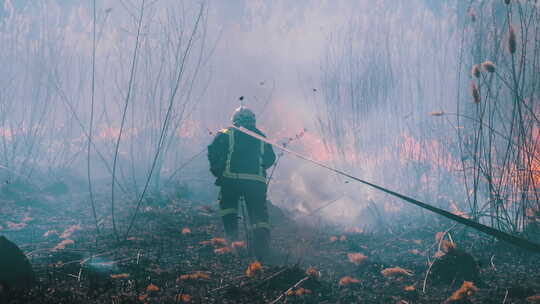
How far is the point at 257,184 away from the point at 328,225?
2.70 metres

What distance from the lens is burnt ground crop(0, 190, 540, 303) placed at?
7.93 ft

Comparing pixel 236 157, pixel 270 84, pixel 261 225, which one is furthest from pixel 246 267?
pixel 270 84

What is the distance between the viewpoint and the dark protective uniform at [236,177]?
448cm

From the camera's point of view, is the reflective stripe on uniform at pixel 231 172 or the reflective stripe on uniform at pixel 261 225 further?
the reflective stripe on uniform at pixel 231 172

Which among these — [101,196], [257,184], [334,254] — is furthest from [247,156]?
[101,196]

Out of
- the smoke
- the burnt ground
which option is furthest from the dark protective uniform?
the smoke

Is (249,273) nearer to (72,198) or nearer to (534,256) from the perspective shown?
(534,256)

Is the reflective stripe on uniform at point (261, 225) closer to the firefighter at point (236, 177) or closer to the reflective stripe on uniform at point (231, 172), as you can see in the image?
the firefighter at point (236, 177)

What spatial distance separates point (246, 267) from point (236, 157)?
5.26ft

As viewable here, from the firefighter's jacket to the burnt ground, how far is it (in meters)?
0.93

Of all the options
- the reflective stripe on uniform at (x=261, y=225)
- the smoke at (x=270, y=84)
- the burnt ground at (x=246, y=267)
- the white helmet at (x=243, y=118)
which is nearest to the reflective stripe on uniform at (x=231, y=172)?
the white helmet at (x=243, y=118)

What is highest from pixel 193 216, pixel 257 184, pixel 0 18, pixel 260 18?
pixel 260 18

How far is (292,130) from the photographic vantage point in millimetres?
11977

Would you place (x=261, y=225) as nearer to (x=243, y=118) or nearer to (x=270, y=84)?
(x=243, y=118)
